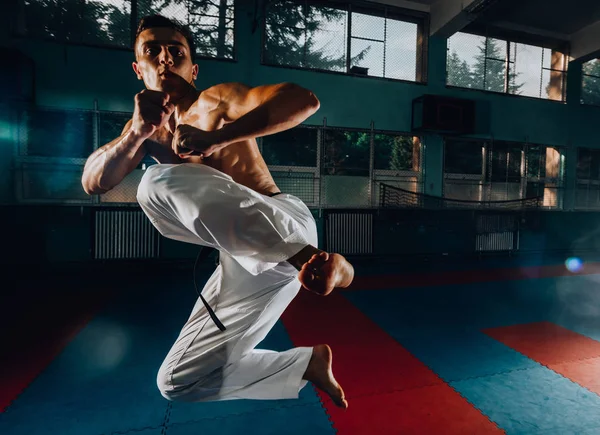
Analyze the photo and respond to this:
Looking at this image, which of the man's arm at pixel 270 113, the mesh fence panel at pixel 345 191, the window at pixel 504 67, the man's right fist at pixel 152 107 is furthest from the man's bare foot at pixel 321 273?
the window at pixel 504 67

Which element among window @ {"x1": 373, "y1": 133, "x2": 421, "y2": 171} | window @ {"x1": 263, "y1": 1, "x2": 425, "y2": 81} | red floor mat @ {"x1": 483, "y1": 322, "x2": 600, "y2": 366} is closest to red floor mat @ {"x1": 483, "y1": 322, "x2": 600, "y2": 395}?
red floor mat @ {"x1": 483, "y1": 322, "x2": 600, "y2": 366}

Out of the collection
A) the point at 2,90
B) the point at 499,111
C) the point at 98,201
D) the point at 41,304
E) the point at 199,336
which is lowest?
the point at 41,304

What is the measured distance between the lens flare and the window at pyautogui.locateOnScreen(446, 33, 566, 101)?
4.08 m

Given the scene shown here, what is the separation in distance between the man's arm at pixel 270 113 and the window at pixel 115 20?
5791mm

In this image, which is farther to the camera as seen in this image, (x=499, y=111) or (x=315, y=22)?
(x=499, y=111)

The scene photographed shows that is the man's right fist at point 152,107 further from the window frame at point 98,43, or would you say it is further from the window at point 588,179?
the window at point 588,179

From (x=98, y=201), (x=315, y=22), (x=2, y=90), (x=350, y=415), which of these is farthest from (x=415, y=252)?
(x=2, y=90)

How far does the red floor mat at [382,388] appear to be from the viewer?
6.50 ft

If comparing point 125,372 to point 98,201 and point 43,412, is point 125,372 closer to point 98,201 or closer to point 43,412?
point 43,412

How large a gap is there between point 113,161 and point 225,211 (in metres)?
0.78

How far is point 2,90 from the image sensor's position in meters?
4.99

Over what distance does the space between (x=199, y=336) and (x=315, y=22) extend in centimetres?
700

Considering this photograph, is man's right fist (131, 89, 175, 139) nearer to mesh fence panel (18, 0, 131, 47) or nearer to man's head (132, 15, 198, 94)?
man's head (132, 15, 198, 94)

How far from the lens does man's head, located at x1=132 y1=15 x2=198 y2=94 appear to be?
4.96ft
